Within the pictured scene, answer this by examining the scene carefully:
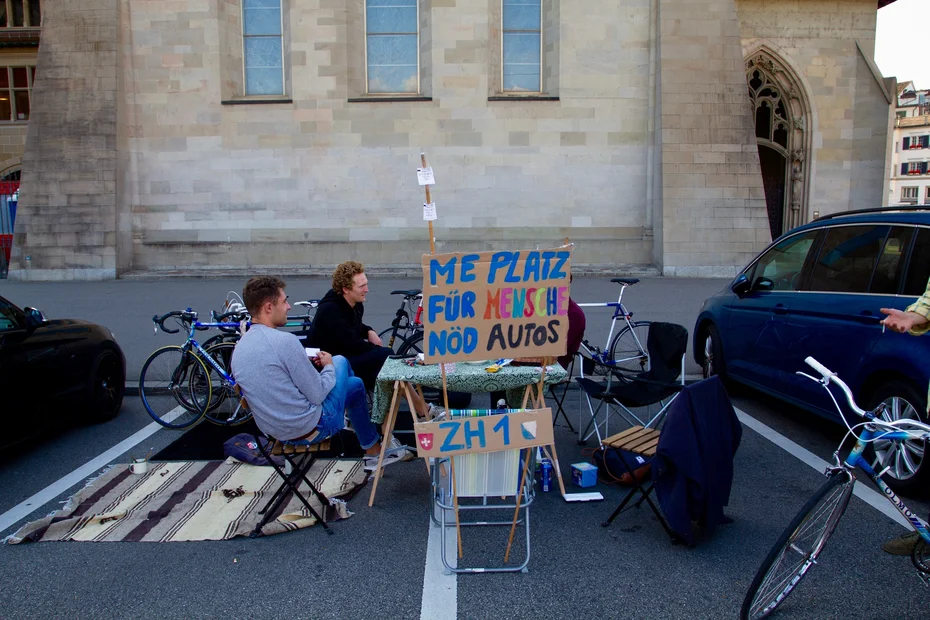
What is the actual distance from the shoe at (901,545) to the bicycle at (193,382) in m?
5.26

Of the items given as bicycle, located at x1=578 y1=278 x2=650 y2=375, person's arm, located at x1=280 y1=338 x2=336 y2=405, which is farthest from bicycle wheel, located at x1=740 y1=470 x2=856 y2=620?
bicycle, located at x1=578 y1=278 x2=650 y2=375

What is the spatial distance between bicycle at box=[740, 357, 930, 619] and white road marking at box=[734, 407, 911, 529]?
1.29 metres

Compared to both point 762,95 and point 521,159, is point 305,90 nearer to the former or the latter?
point 521,159

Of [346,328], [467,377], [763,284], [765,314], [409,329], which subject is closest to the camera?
[467,377]

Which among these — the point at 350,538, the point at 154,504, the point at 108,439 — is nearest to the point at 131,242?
the point at 108,439

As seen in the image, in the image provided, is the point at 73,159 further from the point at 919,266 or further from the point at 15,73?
the point at 919,266

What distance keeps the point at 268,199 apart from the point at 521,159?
600 centimetres

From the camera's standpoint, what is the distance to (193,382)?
269 inches

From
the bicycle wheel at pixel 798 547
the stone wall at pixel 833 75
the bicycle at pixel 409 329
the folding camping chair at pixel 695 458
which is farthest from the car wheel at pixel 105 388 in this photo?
the stone wall at pixel 833 75

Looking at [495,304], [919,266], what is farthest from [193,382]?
[919,266]

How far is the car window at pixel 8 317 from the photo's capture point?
574 centimetres

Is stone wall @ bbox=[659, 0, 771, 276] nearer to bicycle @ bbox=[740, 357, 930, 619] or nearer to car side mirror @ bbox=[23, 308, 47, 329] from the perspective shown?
car side mirror @ bbox=[23, 308, 47, 329]

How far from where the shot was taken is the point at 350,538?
4.36 m

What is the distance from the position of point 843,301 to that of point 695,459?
2.47 m
